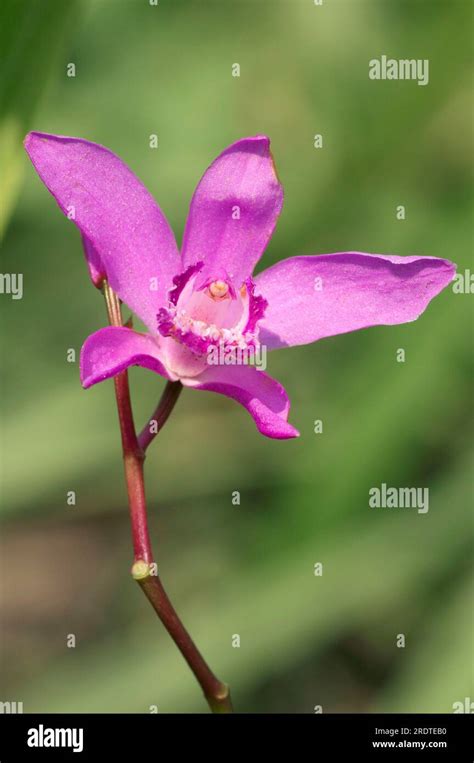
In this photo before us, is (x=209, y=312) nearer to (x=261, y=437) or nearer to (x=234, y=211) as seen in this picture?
(x=234, y=211)

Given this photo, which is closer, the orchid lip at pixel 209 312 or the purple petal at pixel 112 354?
the purple petal at pixel 112 354

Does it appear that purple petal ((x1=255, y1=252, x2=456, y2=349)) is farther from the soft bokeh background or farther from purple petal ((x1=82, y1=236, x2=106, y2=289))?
the soft bokeh background

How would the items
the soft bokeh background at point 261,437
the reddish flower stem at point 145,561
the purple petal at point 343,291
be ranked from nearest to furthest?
the reddish flower stem at point 145,561
the purple petal at point 343,291
the soft bokeh background at point 261,437

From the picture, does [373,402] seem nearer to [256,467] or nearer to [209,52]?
[256,467]

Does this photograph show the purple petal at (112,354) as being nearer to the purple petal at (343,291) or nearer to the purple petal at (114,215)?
the purple petal at (114,215)

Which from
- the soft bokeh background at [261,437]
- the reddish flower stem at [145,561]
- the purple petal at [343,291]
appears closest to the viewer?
the reddish flower stem at [145,561]

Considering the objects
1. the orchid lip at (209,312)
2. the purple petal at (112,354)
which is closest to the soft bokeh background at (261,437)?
the orchid lip at (209,312)
